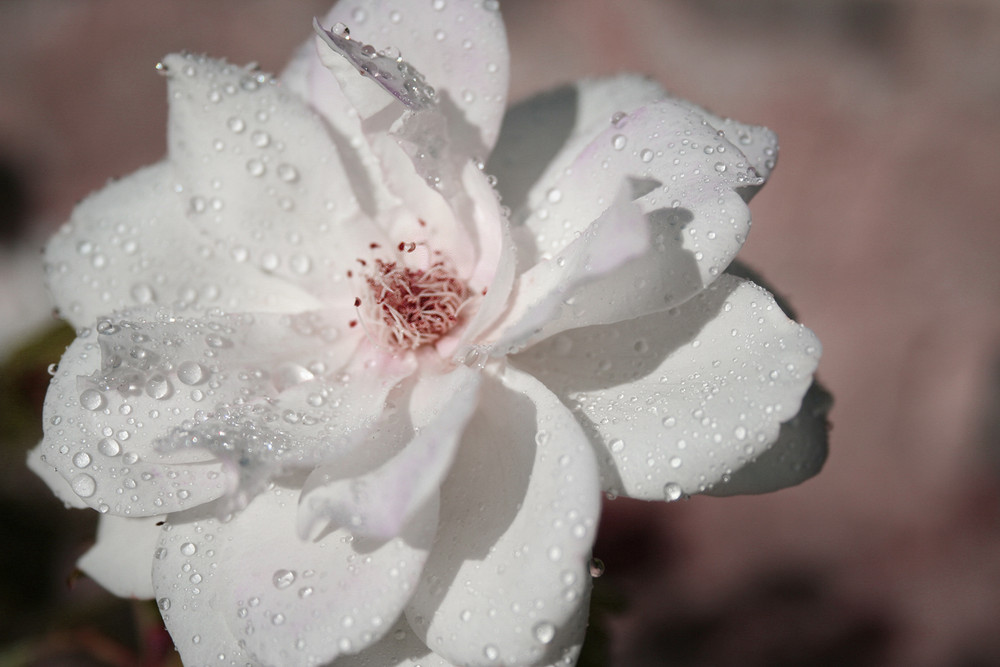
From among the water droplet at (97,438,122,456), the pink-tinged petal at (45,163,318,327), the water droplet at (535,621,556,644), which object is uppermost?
the pink-tinged petal at (45,163,318,327)

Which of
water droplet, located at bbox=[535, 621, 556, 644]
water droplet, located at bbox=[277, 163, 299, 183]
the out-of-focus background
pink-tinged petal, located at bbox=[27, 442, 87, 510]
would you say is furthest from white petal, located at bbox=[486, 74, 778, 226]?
the out-of-focus background

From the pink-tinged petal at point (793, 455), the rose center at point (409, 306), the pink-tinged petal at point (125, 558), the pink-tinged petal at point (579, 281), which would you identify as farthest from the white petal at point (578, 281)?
the pink-tinged petal at point (125, 558)

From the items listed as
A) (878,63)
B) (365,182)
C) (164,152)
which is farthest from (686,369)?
(164,152)

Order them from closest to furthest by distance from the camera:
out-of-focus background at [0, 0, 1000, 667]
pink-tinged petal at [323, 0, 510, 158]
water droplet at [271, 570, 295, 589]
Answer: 1. water droplet at [271, 570, 295, 589]
2. pink-tinged petal at [323, 0, 510, 158]
3. out-of-focus background at [0, 0, 1000, 667]

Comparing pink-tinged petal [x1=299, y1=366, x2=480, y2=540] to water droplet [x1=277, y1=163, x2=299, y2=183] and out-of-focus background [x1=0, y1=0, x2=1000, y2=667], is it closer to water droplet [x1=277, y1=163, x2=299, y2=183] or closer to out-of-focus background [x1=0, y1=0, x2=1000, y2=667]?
water droplet [x1=277, y1=163, x2=299, y2=183]

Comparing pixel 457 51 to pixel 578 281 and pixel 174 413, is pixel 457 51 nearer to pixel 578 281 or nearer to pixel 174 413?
pixel 578 281

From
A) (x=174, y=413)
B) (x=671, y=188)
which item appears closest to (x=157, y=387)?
(x=174, y=413)

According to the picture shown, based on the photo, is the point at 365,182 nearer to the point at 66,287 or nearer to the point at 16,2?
the point at 66,287
